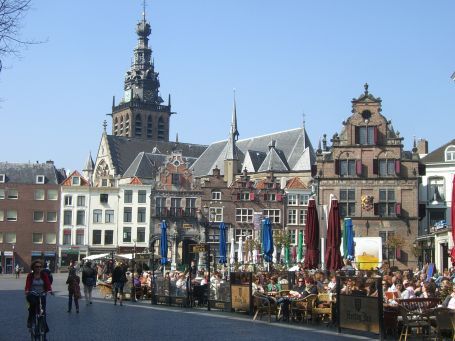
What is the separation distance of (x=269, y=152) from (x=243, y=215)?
34.6ft

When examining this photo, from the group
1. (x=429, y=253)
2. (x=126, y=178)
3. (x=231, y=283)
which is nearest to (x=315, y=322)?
(x=231, y=283)

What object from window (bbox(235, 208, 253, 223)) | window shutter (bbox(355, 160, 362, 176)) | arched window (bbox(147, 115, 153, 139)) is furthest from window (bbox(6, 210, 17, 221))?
arched window (bbox(147, 115, 153, 139))

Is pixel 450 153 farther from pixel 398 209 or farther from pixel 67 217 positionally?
pixel 67 217

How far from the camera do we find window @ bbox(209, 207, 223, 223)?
75.0m

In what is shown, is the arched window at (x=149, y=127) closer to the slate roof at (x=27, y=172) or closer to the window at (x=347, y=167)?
the slate roof at (x=27, y=172)

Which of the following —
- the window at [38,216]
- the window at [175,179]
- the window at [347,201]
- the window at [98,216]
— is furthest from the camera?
the window at [175,179]

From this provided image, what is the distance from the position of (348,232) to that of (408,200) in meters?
20.4

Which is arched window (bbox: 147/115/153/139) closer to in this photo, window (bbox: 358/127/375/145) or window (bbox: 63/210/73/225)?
window (bbox: 63/210/73/225)

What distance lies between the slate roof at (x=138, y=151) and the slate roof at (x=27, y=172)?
9.19m

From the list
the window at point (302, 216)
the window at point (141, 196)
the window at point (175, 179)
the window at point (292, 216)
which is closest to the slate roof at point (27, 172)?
the window at point (141, 196)

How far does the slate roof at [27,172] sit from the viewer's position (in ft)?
243

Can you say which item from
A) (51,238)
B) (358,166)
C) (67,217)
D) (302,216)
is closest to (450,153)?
(358,166)

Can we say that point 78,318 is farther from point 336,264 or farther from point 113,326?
point 336,264

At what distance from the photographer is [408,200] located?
53.5m
